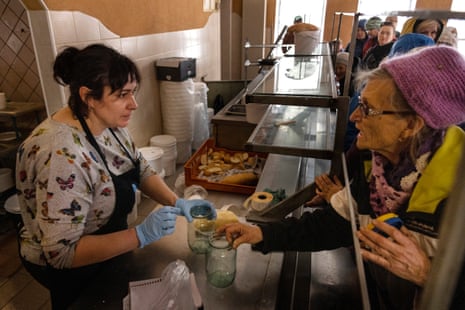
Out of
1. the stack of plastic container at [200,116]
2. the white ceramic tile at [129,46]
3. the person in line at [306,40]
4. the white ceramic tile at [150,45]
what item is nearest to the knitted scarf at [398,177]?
the person in line at [306,40]

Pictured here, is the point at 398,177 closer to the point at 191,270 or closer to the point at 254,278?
the point at 254,278

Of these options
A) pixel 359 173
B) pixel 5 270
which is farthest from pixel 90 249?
pixel 5 270

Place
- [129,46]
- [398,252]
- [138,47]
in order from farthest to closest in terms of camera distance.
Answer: [138,47] < [129,46] < [398,252]

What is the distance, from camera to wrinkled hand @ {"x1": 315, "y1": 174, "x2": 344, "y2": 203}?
123 centimetres

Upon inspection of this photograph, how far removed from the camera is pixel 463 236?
0.27m

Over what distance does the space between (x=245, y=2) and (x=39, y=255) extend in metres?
6.24

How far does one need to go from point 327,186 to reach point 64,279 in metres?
1.08

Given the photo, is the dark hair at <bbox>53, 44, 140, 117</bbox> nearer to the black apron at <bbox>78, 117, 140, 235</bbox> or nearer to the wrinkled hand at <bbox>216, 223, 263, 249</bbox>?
the black apron at <bbox>78, 117, 140, 235</bbox>

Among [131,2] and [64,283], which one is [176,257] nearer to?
[64,283]

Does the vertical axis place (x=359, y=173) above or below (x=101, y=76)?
below

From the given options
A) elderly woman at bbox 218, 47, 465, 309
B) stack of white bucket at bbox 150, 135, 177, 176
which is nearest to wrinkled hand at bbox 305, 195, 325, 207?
elderly woman at bbox 218, 47, 465, 309

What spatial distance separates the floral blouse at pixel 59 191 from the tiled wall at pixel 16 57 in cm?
193

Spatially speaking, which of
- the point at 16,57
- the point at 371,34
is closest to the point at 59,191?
the point at 16,57

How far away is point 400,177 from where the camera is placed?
2.85ft
